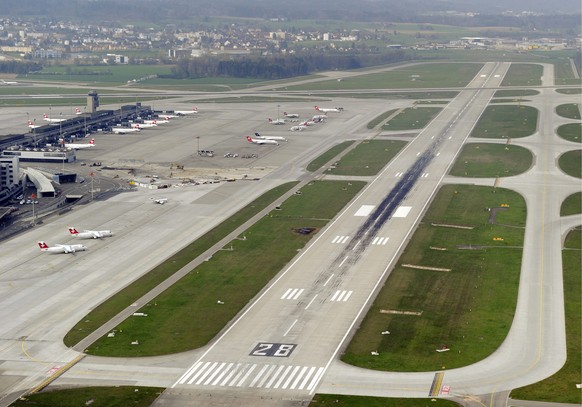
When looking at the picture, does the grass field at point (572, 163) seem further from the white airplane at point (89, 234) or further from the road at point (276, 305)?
the white airplane at point (89, 234)

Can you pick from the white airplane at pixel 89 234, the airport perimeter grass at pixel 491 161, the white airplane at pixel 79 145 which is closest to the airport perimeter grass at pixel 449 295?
the airport perimeter grass at pixel 491 161

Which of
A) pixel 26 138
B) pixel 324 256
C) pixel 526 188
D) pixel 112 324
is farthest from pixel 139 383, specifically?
pixel 26 138

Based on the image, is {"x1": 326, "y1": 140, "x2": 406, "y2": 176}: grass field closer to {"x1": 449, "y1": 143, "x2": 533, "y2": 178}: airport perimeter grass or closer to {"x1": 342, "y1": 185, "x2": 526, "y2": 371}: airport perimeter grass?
{"x1": 449, "y1": 143, "x2": 533, "y2": 178}: airport perimeter grass

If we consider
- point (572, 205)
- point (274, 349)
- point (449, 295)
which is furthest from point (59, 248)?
point (572, 205)

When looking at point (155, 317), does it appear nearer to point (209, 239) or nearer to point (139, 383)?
point (139, 383)

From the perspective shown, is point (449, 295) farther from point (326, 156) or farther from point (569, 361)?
point (326, 156)

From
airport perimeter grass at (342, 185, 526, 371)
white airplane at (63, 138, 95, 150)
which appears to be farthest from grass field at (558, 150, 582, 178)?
white airplane at (63, 138, 95, 150)
